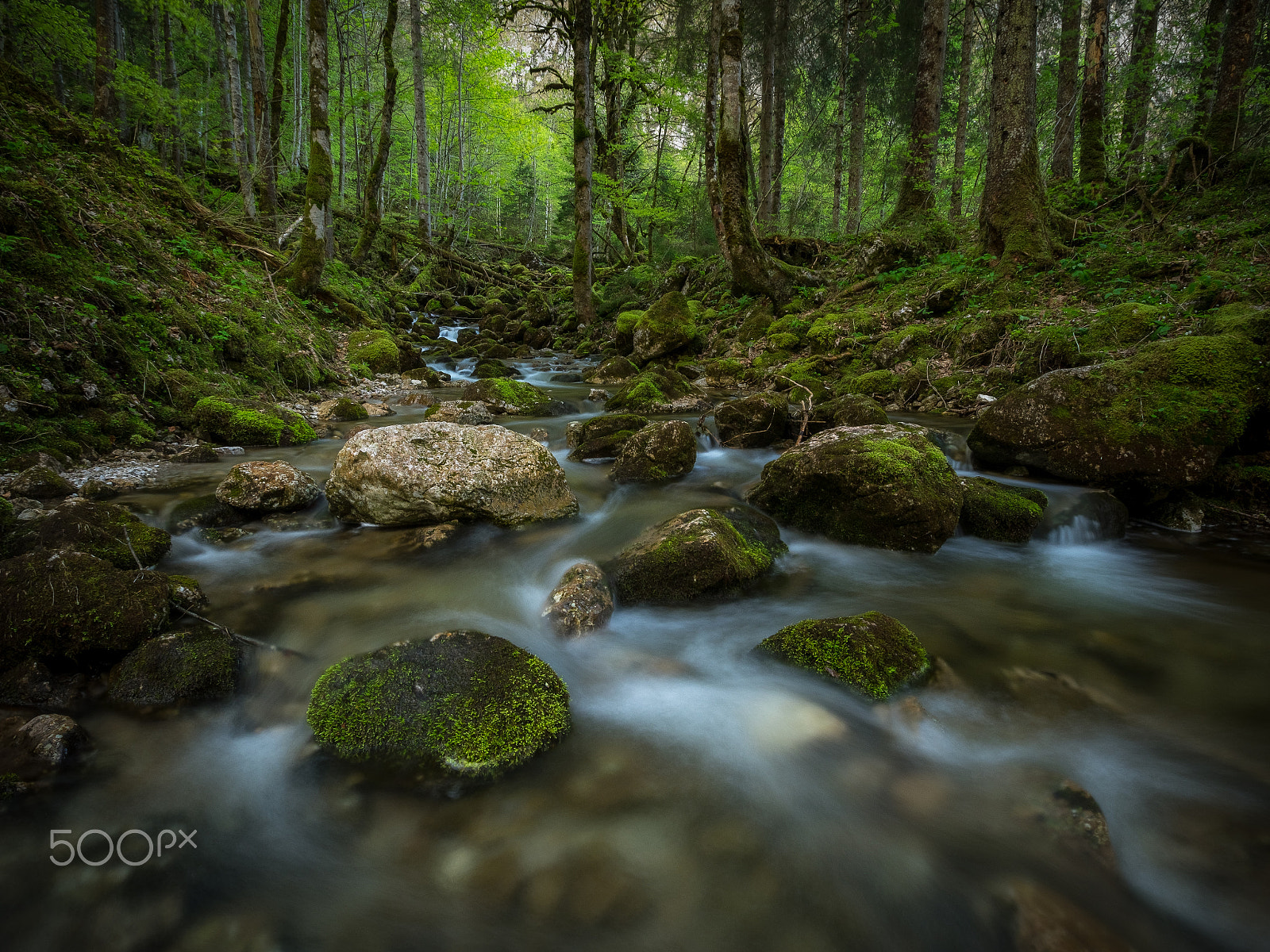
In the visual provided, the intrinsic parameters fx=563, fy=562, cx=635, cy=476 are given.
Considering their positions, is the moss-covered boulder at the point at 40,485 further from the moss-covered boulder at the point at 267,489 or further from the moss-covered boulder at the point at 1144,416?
the moss-covered boulder at the point at 1144,416

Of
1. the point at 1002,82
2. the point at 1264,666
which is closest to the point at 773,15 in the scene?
the point at 1002,82

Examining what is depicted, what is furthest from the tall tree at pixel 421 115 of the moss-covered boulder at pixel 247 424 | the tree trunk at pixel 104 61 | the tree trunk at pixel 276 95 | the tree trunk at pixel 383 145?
the moss-covered boulder at pixel 247 424

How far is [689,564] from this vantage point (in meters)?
3.87

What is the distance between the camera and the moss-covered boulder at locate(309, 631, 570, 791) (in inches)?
94.5

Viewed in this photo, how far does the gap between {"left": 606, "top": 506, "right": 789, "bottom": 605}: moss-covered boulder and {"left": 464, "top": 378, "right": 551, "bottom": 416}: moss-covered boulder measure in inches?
214

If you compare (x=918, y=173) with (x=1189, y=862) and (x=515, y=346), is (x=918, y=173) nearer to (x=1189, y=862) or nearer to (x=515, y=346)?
(x=515, y=346)

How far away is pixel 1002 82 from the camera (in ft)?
28.8

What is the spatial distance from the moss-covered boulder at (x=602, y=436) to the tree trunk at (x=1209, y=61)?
1142cm

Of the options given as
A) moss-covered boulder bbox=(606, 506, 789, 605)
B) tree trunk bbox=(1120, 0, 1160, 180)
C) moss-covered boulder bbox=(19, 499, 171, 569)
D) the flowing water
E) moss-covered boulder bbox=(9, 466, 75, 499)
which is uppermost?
tree trunk bbox=(1120, 0, 1160, 180)

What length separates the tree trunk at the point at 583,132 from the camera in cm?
1335

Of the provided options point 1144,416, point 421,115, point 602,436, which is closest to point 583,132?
point 602,436

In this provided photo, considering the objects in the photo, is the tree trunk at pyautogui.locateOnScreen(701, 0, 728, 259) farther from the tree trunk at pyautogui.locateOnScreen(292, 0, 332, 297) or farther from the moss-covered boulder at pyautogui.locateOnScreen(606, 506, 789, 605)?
the moss-covered boulder at pyautogui.locateOnScreen(606, 506, 789, 605)

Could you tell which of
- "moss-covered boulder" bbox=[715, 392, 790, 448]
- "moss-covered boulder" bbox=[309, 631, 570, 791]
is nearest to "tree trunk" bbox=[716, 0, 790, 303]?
"moss-covered boulder" bbox=[715, 392, 790, 448]

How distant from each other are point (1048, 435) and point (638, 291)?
1449 centimetres
